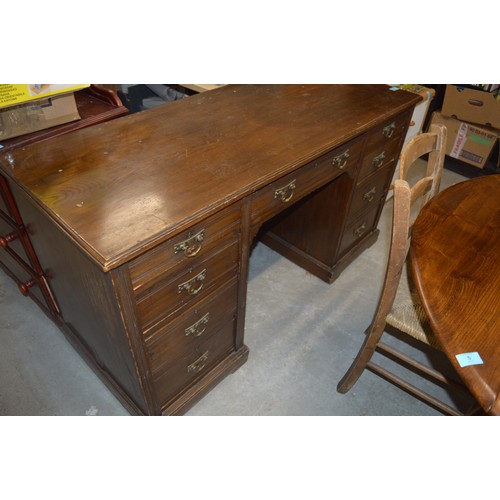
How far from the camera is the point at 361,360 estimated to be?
157 cm

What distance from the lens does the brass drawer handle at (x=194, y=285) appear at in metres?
1.15

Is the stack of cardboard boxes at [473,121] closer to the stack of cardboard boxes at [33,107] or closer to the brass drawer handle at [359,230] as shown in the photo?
the brass drawer handle at [359,230]

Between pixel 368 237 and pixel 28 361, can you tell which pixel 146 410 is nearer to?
pixel 28 361

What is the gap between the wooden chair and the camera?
45.7 inches

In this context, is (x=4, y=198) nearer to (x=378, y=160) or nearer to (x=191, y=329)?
(x=191, y=329)

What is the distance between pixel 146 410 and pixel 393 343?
46.5 inches

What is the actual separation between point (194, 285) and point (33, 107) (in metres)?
0.88

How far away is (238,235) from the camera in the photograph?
1.24 m

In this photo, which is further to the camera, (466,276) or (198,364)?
(198,364)

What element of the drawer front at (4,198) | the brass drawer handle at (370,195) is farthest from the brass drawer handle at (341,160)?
the drawer front at (4,198)

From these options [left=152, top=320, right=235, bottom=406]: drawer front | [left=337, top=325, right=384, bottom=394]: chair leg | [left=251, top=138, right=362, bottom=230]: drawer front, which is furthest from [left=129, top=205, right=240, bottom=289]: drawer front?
[left=337, top=325, right=384, bottom=394]: chair leg

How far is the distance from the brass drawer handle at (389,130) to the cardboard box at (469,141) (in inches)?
56.8

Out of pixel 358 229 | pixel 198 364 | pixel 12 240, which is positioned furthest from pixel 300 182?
pixel 12 240

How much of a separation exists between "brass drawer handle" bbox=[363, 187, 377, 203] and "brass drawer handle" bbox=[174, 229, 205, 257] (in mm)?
1142
